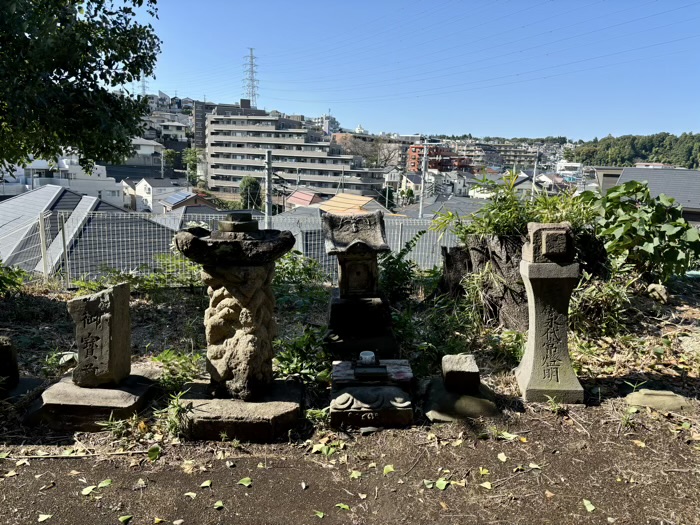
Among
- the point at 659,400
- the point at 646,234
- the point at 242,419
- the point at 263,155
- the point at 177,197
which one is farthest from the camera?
the point at 263,155

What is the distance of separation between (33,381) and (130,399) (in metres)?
1.13

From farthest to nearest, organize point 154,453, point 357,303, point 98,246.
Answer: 1. point 98,246
2. point 357,303
3. point 154,453

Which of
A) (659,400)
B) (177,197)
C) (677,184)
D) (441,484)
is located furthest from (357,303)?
(177,197)

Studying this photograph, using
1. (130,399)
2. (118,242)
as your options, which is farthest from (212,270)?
(118,242)

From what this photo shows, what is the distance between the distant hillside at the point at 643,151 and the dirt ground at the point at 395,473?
178ft

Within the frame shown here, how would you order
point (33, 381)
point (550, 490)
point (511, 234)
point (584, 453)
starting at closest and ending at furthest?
point (550, 490), point (584, 453), point (33, 381), point (511, 234)

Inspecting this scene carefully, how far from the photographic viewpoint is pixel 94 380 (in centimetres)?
374

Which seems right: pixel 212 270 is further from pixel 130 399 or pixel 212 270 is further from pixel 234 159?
pixel 234 159

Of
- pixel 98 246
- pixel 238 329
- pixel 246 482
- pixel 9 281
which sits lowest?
pixel 246 482

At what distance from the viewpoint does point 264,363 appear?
374 cm

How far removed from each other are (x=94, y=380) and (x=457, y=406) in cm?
276

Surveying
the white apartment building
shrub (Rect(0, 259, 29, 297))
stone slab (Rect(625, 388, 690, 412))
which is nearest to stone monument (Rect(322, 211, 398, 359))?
stone slab (Rect(625, 388, 690, 412))

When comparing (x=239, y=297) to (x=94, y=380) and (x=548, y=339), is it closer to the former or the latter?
(x=94, y=380)

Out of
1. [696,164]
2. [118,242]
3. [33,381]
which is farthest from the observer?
[696,164]
